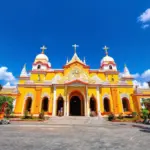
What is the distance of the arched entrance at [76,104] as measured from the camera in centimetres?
2856

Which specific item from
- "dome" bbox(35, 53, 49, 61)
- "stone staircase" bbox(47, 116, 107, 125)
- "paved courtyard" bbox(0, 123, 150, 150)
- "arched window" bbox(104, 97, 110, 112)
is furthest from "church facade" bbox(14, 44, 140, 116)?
"paved courtyard" bbox(0, 123, 150, 150)

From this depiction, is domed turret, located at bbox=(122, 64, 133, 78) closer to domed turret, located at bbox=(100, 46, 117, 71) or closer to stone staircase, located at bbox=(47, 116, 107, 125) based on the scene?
domed turret, located at bbox=(100, 46, 117, 71)

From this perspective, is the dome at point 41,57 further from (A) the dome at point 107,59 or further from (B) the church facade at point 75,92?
(A) the dome at point 107,59

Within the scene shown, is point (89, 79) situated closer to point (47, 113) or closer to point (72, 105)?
point (72, 105)

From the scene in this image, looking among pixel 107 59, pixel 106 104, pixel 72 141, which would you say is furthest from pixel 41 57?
pixel 72 141

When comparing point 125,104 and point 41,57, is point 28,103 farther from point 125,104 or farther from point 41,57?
point 125,104

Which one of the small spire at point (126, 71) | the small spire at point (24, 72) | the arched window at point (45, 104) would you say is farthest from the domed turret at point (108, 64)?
the small spire at point (24, 72)

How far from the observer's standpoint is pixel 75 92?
2883cm

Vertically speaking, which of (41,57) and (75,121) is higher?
(41,57)

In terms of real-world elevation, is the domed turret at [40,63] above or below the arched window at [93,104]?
above

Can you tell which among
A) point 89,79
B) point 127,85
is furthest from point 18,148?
point 127,85

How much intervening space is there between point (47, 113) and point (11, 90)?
30.7ft

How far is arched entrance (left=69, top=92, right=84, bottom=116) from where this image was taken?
28.6m

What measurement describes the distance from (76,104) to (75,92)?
318 cm
